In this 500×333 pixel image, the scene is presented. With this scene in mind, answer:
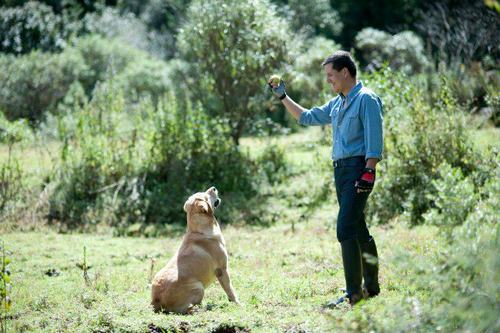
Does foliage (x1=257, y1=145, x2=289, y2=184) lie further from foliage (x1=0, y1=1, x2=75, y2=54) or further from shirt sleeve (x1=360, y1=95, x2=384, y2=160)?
foliage (x1=0, y1=1, x2=75, y2=54)

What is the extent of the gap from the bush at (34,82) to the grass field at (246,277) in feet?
21.6

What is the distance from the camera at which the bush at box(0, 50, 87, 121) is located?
17656 millimetres

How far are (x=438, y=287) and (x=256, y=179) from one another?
342 inches

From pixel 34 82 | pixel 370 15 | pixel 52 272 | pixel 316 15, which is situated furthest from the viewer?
pixel 370 15

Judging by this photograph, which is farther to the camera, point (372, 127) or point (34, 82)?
→ point (34, 82)

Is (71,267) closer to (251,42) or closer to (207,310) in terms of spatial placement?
(207,310)

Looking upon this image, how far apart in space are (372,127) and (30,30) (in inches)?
911

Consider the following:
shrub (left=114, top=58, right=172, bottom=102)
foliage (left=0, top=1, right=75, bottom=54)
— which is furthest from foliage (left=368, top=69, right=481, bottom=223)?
foliage (left=0, top=1, right=75, bottom=54)

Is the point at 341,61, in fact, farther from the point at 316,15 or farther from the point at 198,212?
the point at 316,15

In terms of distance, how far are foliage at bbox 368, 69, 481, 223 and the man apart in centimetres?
423

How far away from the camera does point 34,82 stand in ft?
61.0

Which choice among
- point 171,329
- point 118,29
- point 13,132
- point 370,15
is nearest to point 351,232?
point 171,329

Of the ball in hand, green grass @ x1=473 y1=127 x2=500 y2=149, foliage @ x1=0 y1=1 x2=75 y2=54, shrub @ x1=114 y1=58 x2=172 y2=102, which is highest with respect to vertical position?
foliage @ x1=0 y1=1 x2=75 y2=54

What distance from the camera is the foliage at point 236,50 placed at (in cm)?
1254
